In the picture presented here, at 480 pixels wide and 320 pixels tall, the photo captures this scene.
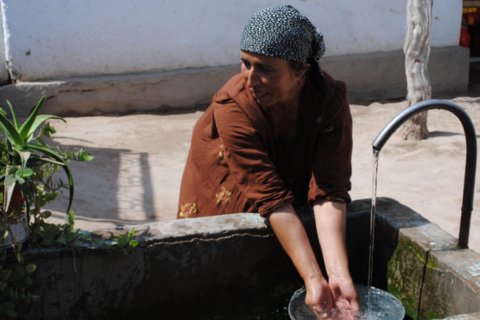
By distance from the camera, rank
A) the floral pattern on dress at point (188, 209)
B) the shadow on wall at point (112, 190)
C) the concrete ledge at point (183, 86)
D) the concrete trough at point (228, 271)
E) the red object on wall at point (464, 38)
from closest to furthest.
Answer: the concrete trough at point (228, 271), the floral pattern on dress at point (188, 209), the shadow on wall at point (112, 190), the concrete ledge at point (183, 86), the red object on wall at point (464, 38)

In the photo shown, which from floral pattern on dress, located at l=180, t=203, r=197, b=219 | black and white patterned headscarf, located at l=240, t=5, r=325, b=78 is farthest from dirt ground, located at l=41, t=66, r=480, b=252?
black and white patterned headscarf, located at l=240, t=5, r=325, b=78

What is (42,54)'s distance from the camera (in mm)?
6422

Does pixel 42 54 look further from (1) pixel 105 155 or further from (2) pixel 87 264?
(2) pixel 87 264

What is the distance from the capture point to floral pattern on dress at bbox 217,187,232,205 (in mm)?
2059

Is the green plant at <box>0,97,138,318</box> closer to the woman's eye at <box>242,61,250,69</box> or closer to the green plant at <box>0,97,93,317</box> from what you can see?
the green plant at <box>0,97,93,317</box>

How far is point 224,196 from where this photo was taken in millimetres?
2070

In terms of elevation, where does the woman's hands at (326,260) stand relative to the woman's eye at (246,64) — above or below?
below

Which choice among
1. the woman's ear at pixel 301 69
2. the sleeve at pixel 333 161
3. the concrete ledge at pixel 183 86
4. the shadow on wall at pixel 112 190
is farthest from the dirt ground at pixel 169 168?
the woman's ear at pixel 301 69

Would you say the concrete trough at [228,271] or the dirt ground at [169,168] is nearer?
the concrete trough at [228,271]

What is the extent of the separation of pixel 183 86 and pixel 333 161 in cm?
531

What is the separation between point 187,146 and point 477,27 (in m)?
6.43

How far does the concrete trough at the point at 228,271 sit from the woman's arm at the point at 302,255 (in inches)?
7.5

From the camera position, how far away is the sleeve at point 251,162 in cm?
175

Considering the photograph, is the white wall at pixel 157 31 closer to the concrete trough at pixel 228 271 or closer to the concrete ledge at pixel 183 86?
the concrete ledge at pixel 183 86
